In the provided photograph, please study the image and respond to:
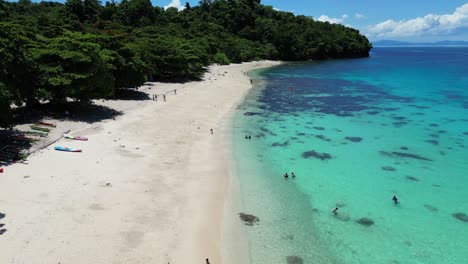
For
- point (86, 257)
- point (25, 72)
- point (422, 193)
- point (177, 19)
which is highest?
point (177, 19)

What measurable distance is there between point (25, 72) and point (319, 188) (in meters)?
34.3

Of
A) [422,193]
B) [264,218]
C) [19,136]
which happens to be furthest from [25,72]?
[422,193]

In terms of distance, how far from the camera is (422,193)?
33188mm

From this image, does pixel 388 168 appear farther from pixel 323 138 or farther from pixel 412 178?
pixel 323 138

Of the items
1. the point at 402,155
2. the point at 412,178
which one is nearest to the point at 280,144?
the point at 402,155

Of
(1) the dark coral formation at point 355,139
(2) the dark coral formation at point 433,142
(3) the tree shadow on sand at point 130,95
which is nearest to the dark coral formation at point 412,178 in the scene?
(1) the dark coral formation at point 355,139

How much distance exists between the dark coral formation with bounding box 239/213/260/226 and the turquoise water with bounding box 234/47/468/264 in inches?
21.3

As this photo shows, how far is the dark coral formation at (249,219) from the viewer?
26.5 m

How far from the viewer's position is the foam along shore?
21.8 metres

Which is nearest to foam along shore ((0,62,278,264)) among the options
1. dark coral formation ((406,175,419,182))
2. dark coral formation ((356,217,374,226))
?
dark coral formation ((356,217,374,226))

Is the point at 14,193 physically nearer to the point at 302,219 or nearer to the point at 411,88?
the point at 302,219

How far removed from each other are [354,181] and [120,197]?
2123 centimetres

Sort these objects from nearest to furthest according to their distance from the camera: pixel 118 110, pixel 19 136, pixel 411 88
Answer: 1. pixel 19 136
2. pixel 118 110
3. pixel 411 88

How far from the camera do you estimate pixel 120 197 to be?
2812 cm
